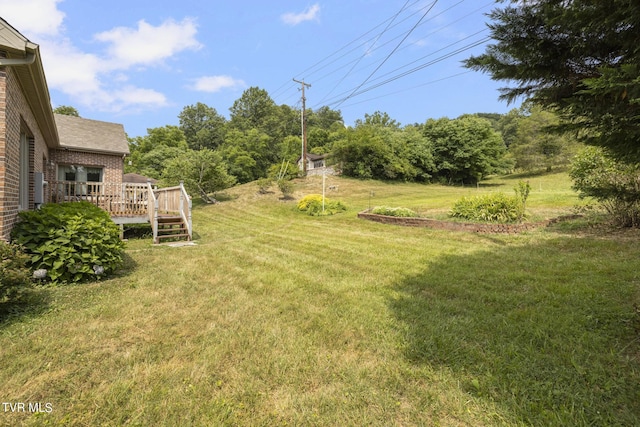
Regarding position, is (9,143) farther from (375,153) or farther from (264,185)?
(375,153)

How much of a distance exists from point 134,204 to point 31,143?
313 centimetres

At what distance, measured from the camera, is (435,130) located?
3738 centimetres

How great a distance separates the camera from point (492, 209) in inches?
384

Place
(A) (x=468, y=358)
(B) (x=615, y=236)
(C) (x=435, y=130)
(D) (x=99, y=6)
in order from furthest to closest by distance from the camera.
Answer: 1. (C) (x=435, y=130)
2. (D) (x=99, y=6)
3. (B) (x=615, y=236)
4. (A) (x=468, y=358)

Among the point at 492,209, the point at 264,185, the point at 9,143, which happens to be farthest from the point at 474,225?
the point at 264,185

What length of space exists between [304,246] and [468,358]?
5753 millimetres

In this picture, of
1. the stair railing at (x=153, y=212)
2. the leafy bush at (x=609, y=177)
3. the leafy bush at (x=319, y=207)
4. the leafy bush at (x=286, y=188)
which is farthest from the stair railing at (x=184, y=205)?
the leafy bush at (x=286, y=188)

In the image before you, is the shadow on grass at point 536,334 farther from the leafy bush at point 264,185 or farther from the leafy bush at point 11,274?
the leafy bush at point 264,185

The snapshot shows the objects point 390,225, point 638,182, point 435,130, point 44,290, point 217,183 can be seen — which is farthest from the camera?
point 435,130

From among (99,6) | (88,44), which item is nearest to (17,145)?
(99,6)

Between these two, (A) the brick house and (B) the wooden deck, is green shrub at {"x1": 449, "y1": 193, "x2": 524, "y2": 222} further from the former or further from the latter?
(A) the brick house

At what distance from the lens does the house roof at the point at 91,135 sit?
10922 millimetres

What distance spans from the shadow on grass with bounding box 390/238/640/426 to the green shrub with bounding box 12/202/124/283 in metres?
4.71

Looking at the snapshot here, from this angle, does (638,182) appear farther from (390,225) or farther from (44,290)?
(44,290)
